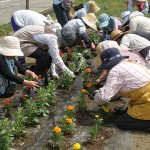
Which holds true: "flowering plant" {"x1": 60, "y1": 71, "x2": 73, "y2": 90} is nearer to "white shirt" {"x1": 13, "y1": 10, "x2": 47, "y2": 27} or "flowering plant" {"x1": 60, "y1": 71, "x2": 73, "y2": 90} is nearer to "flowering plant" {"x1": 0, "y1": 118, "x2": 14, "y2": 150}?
"white shirt" {"x1": 13, "y1": 10, "x2": 47, "y2": 27}

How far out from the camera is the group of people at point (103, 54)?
4.17 m

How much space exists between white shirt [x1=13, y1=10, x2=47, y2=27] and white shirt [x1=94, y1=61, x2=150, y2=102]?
2310 millimetres

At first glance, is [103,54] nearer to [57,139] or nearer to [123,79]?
[123,79]

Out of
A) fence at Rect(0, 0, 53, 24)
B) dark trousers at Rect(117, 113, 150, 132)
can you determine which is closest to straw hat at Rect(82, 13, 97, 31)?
→ dark trousers at Rect(117, 113, 150, 132)

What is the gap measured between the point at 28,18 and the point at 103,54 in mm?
2410

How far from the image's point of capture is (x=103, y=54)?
4.31 meters

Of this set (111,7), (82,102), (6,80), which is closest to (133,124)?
(82,102)

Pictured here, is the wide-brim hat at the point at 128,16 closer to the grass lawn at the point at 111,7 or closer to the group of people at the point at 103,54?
the group of people at the point at 103,54

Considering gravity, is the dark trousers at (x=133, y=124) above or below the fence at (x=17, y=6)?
above

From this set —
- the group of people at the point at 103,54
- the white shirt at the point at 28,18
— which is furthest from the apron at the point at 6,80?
the white shirt at the point at 28,18

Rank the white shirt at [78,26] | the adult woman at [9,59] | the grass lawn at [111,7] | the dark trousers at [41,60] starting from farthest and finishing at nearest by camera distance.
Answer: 1. the grass lawn at [111,7]
2. the white shirt at [78,26]
3. the dark trousers at [41,60]
4. the adult woman at [9,59]

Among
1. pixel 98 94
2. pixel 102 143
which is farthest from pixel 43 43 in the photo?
pixel 102 143

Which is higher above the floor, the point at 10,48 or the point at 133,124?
the point at 10,48

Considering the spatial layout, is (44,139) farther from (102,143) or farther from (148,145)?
(148,145)
